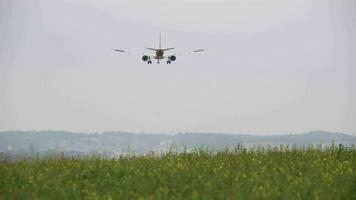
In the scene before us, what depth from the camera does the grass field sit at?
22.0 m

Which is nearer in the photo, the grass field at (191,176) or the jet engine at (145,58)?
the grass field at (191,176)

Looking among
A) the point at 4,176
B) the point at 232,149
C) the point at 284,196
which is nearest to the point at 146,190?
the point at 284,196

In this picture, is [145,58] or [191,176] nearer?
[191,176]

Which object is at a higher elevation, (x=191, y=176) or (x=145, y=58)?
(x=145, y=58)

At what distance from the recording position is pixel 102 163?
27641mm

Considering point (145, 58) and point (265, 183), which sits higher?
point (145, 58)

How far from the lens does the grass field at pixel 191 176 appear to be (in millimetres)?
22016

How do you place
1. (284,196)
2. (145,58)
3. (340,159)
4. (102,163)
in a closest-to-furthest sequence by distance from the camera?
(284,196) < (102,163) < (340,159) < (145,58)

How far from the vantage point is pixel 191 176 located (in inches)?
957

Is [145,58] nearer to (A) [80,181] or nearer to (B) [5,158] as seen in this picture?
(B) [5,158]

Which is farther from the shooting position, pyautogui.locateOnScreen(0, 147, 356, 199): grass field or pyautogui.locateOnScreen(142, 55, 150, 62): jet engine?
pyautogui.locateOnScreen(142, 55, 150, 62): jet engine

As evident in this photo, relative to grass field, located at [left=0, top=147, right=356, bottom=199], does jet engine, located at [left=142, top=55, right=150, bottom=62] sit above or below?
above

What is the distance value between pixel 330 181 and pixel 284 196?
11.4ft

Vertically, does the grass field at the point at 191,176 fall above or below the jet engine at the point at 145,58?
below
